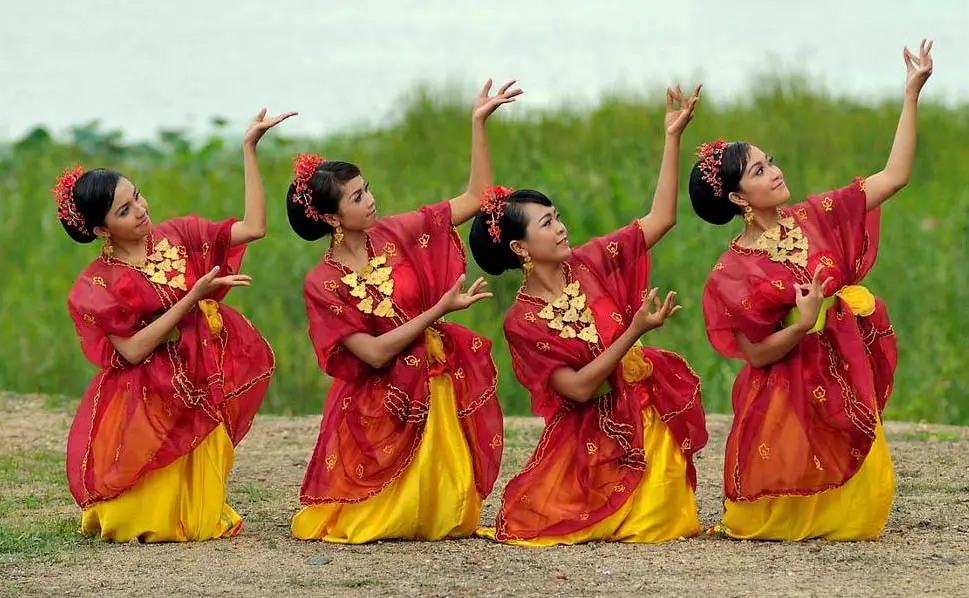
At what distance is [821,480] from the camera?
20.3 feet

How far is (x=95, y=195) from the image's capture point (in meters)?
6.53

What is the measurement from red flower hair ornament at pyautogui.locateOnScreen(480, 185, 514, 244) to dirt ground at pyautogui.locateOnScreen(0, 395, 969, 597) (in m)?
1.21

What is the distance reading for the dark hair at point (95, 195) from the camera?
6.53m

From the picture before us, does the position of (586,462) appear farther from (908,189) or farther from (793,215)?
(908,189)

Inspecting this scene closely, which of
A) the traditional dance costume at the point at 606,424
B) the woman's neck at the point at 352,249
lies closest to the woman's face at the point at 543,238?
the traditional dance costume at the point at 606,424

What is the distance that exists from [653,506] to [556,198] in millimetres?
5974

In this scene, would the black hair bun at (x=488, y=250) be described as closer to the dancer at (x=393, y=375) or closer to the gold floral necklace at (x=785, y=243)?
the dancer at (x=393, y=375)

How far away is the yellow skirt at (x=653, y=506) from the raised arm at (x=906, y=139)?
46.9 inches

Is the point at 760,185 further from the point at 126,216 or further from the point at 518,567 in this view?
the point at 126,216

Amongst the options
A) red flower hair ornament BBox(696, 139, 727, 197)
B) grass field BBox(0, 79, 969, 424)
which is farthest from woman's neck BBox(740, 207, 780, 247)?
grass field BBox(0, 79, 969, 424)

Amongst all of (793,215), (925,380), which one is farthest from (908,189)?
(793,215)

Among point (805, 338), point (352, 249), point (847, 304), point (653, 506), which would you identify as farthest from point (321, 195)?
point (847, 304)

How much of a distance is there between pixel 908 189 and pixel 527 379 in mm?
7923

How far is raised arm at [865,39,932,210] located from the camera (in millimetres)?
6156
